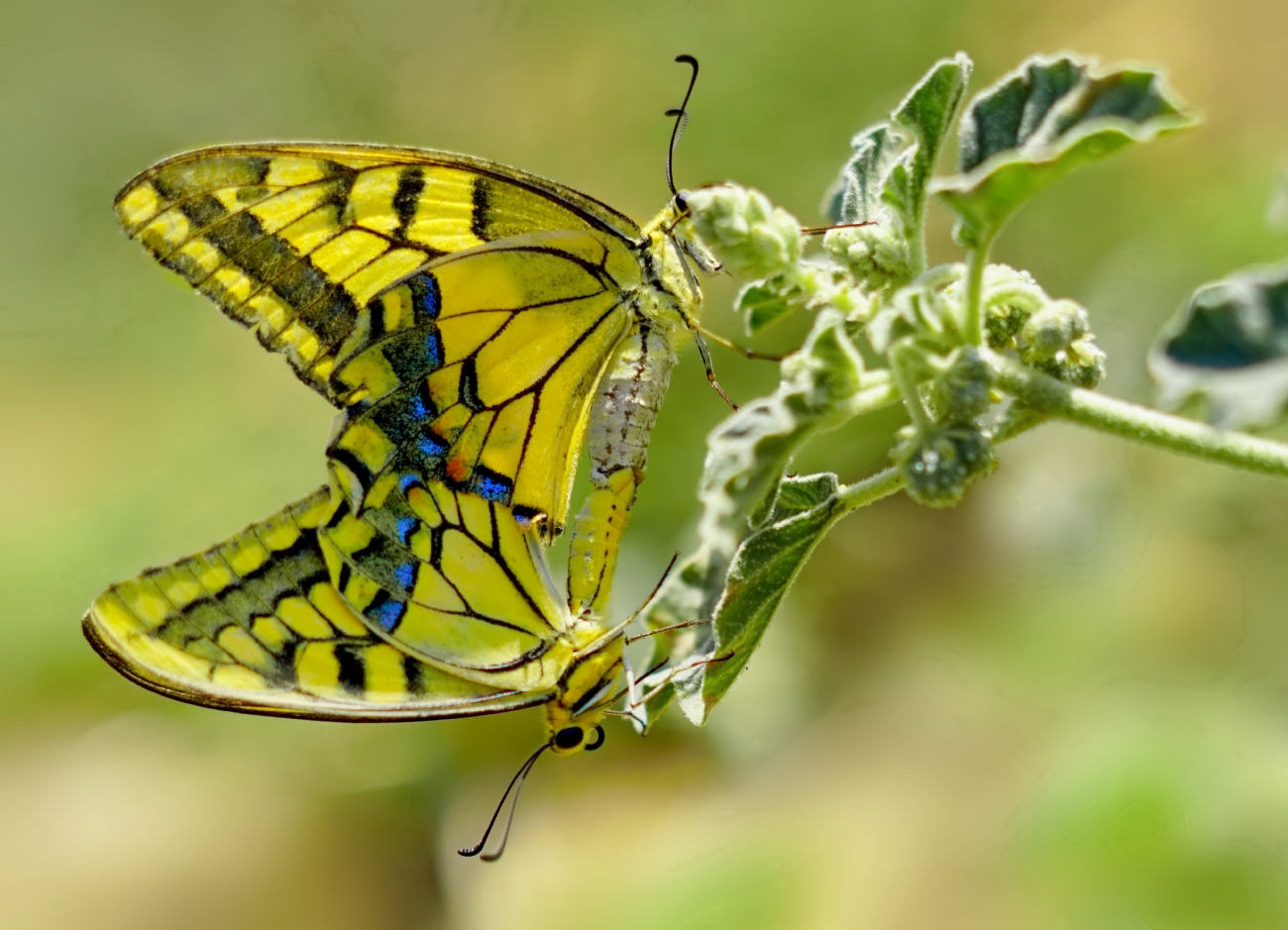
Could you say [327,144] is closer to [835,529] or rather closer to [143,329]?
[835,529]

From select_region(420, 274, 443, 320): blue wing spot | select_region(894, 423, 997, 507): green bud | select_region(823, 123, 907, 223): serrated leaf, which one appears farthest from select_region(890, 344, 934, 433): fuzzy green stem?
select_region(420, 274, 443, 320): blue wing spot

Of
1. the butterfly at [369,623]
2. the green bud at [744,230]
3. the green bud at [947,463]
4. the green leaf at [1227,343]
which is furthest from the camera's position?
the butterfly at [369,623]

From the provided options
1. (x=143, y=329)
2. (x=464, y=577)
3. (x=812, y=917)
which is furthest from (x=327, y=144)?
(x=143, y=329)

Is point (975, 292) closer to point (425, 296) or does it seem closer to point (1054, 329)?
point (1054, 329)

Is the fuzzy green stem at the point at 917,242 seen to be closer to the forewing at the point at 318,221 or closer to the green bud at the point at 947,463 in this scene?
the green bud at the point at 947,463

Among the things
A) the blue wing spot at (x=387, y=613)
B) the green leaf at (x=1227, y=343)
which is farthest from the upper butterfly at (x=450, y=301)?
the green leaf at (x=1227, y=343)

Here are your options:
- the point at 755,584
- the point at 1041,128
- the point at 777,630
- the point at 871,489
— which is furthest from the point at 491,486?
the point at 777,630
